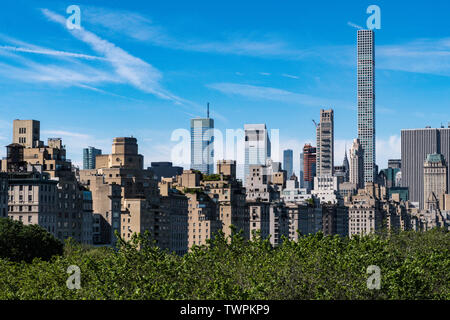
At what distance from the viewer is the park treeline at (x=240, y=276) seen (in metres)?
59.0

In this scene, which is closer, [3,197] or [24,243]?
[24,243]

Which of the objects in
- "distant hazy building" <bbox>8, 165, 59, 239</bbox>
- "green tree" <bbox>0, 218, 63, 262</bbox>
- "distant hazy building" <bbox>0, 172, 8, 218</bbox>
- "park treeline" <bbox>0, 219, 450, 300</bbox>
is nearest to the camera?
"park treeline" <bbox>0, 219, 450, 300</bbox>

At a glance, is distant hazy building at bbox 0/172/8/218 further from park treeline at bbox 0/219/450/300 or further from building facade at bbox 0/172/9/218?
park treeline at bbox 0/219/450/300

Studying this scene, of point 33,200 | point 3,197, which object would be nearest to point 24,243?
point 3,197

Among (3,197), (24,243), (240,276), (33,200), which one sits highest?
(3,197)

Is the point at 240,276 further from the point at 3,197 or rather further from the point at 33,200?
the point at 33,200

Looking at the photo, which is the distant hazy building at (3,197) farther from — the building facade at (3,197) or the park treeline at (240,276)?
the park treeline at (240,276)

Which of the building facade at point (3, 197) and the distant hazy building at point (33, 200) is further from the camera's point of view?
the distant hazy building at point (33, 200)

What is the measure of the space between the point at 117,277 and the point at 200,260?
35.0 feet

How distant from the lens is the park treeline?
59.0 m

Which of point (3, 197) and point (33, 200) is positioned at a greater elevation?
point (3, 197)

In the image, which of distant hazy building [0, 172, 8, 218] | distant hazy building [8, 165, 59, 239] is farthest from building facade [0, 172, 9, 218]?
distant hazy building [8, 165, 59, 239]

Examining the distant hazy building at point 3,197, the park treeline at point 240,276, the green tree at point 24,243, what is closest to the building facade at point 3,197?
the distant hazy building at point 3,197

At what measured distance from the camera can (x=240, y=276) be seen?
6494cm
